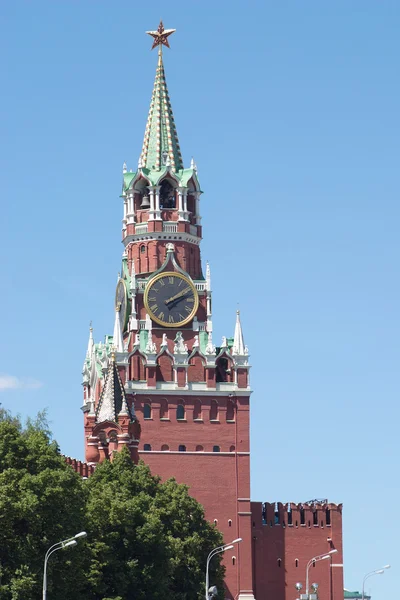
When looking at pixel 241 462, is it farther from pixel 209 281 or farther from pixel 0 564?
pixel 0 564

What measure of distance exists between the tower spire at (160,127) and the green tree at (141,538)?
36.2m

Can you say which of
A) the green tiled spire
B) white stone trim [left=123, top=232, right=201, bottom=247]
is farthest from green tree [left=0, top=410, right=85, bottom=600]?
→ the green tiled spire

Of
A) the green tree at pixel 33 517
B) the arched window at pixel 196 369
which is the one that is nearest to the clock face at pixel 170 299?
the arched window at pixel 196 369

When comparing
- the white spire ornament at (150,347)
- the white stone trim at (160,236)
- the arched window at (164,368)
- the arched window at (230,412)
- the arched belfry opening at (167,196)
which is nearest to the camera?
the white spire ornament at (150,347)

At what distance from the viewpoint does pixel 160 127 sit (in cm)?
15175

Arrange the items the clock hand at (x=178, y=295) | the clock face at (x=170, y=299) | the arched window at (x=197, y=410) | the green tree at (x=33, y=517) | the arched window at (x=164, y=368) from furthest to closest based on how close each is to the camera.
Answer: the clock hand at (x=178, y=295), the clock face at (x=170, y=299), the arched window at (x=197, y=410), the arched window at (x=164, y=368), the green tree at (x=33, y=517)

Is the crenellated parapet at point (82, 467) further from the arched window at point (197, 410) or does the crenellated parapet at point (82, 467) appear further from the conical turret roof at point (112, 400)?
the arched window at point (197, 410)

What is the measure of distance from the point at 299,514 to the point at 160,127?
31414 mm

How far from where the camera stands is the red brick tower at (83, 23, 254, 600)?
14238 centimetres

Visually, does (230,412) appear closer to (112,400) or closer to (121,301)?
(121,301)

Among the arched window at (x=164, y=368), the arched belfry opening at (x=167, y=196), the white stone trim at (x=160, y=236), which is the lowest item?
the arched window at (x=164, y=368)

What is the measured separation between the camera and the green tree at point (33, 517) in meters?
88.4

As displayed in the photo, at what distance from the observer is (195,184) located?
150 m

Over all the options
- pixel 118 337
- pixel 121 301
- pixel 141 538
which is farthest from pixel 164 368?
pixel 141 538
